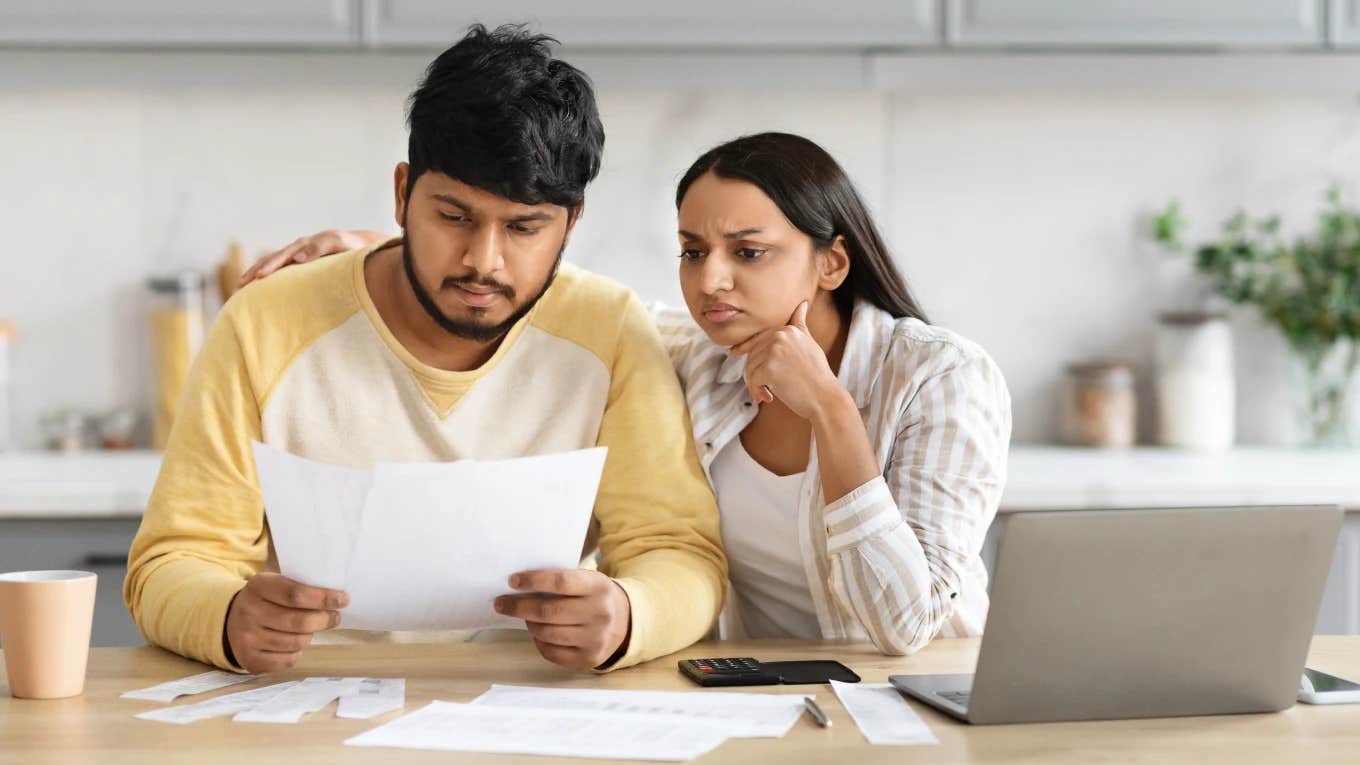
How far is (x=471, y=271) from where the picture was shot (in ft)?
4.84

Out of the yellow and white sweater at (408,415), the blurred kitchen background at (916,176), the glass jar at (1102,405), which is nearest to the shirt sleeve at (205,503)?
the yellow and white sweater at (408,415)

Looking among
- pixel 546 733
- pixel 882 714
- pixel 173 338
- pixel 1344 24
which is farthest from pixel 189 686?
pixel 1344 24

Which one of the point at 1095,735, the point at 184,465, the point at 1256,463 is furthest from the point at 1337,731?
the point at 1256,463

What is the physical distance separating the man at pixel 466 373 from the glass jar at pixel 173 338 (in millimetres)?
1325

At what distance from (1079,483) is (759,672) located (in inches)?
53.5

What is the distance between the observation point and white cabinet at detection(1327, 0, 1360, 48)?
8.87 ft

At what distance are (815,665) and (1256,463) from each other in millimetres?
1772

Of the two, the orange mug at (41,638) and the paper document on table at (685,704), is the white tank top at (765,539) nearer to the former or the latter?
the paper document on table at (685,704)

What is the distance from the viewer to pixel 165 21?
102 inches

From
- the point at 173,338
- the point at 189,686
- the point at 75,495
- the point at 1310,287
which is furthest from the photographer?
the point at 1310,287

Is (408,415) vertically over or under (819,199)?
under

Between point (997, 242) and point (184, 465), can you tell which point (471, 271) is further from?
point (997, 242)

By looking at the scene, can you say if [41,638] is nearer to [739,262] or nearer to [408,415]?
[408,415]

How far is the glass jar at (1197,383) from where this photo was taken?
2.97 metres
